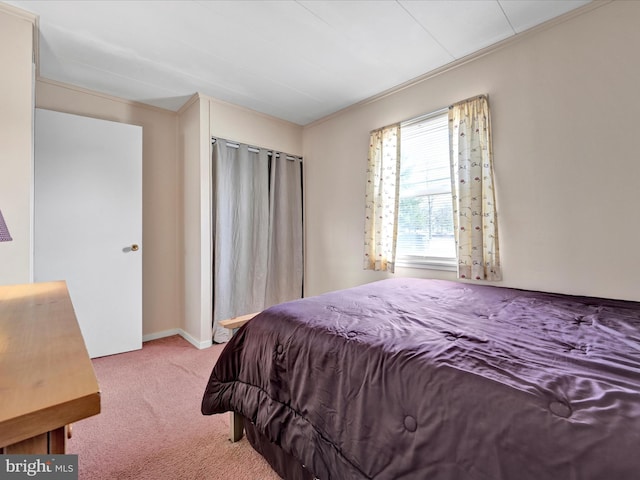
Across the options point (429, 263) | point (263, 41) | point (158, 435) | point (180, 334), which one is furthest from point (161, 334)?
point (263, 41)

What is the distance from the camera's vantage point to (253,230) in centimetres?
327

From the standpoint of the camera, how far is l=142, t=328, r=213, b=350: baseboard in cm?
287

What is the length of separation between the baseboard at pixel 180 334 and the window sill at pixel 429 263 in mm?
2015

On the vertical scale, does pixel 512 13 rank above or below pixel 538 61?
above

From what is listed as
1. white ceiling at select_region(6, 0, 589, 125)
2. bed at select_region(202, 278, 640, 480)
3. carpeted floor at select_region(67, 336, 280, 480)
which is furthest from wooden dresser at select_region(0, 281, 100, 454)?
white ceiling at select_region(6, 0, 589, 125)

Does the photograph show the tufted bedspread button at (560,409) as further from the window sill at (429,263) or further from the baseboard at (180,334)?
the baseboard at (180,334)

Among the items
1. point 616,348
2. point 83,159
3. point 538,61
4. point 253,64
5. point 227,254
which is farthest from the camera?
point 227,254

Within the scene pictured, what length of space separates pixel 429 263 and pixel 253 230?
6.11ft

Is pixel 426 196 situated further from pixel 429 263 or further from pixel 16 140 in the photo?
pixel 16 140

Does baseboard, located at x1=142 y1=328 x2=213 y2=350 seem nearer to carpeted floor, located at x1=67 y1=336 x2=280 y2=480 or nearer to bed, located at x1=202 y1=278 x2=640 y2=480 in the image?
carpeted floor, located at x1=67 y1=336 x2=280 y2=480

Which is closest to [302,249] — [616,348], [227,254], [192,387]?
[227,254]

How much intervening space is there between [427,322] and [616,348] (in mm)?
596

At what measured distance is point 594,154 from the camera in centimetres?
176

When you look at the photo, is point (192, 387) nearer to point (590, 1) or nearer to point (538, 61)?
point (538, 61)
